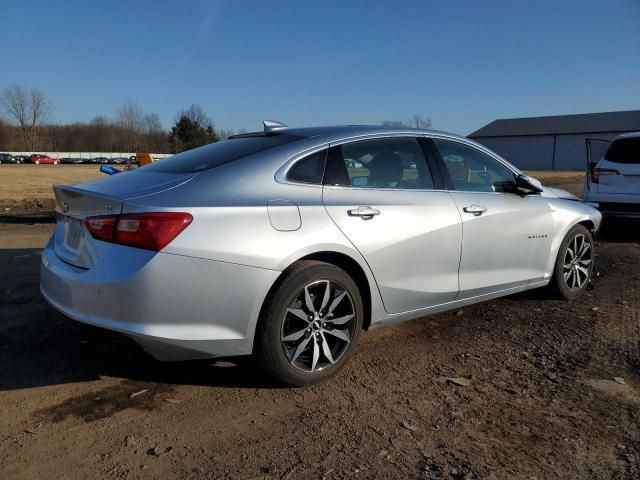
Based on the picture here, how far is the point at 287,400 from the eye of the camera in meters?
3.07

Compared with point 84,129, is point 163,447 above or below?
below

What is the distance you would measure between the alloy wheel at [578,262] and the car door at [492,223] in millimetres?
451

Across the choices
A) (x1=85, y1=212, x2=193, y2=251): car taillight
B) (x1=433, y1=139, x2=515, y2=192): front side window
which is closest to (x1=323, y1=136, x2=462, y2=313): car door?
(x1=433, y1=139, x2=515, y2=192): front side window

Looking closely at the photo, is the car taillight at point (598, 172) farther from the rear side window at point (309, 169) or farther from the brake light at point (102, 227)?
the brake light at point (102, 227)

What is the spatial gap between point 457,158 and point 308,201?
163 centimetres

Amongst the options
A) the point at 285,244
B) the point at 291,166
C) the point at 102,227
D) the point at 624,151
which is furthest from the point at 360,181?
the point at 624,151

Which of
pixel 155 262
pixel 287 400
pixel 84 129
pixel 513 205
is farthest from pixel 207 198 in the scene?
pixel 84 129

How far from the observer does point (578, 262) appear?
5148 millimetres

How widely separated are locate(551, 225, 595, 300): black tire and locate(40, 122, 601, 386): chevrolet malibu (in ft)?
2.66

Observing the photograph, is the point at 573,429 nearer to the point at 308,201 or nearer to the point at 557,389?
the point at 557,389

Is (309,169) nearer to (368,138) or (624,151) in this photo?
(368,138)

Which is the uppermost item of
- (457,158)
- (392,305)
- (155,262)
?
(457,158)

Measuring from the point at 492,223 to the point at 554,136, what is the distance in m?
71.1

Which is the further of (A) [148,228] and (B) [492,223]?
(B) [492,223]
